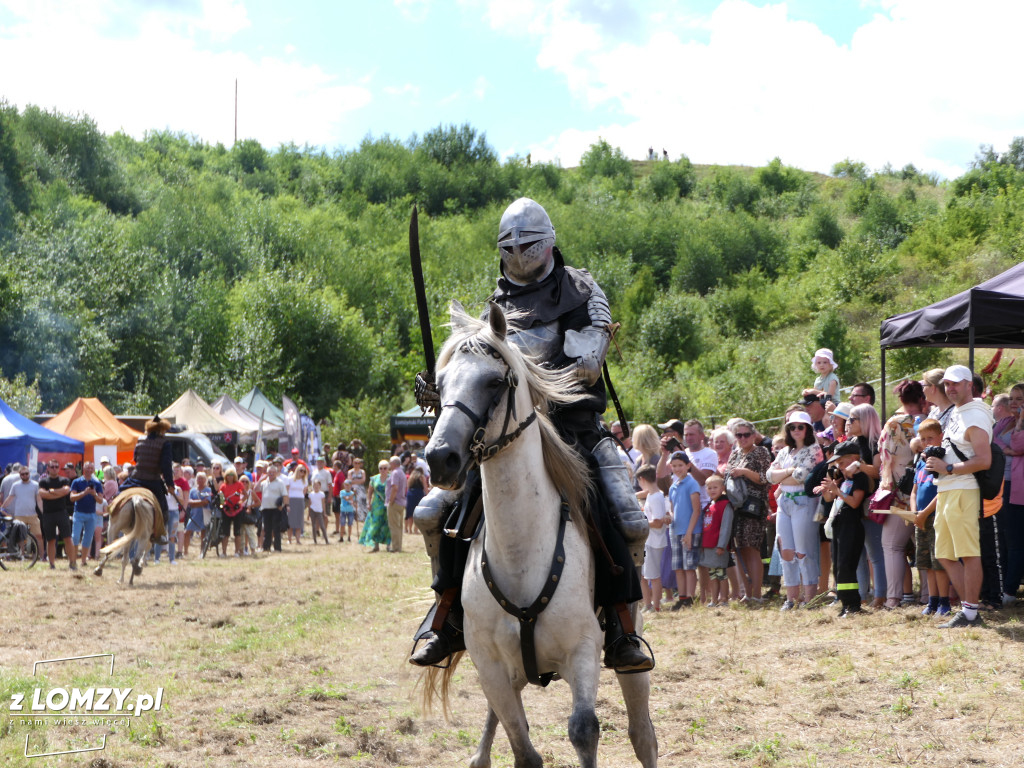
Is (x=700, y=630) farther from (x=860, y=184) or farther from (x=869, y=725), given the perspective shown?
(x=860, y=184)

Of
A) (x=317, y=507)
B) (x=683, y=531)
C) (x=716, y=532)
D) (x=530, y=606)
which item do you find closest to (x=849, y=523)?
(x=716, y=532)

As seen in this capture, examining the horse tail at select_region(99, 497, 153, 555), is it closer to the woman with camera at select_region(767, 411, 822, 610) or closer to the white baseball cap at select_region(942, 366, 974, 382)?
the woman with camera at select_region(767, 411, 822, 610)

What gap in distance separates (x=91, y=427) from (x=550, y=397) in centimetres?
2082

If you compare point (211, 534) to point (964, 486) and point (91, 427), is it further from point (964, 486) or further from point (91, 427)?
point (964, 486)

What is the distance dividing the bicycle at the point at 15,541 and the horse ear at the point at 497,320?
15224mm

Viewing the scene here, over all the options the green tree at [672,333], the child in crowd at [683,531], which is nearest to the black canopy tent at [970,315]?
the child in crowd at [683,531]

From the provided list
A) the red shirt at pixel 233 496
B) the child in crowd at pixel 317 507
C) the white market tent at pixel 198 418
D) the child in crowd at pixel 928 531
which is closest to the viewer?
the child in crowd at pixel 928 531

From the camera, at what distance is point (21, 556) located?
1677 cm

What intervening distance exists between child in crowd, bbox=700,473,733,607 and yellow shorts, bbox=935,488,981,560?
2.61m

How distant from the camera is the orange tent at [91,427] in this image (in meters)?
22.1

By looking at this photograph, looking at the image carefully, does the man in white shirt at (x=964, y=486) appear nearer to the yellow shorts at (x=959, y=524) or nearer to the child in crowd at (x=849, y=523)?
the yellow shorts at (x=959, y=524)

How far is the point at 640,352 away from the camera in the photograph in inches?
1945

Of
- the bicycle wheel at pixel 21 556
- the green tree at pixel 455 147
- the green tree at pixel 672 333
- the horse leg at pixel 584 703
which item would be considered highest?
the green tree at pixel 455 147

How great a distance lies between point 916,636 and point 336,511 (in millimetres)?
19162
